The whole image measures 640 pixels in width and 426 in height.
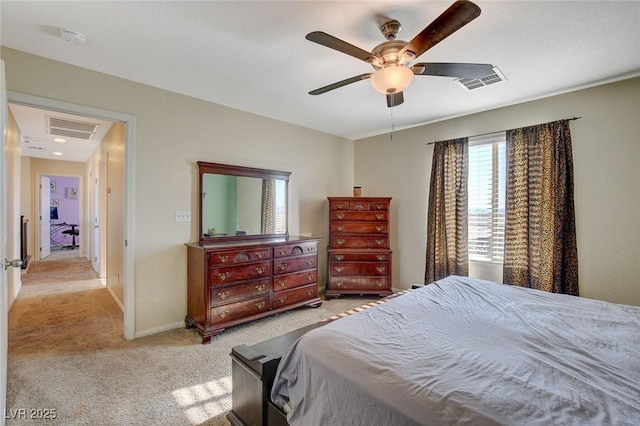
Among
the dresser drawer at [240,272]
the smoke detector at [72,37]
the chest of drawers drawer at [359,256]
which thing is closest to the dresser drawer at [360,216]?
the chest of drawers drawer at [359,256]

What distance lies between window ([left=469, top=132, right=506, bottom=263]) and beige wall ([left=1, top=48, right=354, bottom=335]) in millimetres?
2740

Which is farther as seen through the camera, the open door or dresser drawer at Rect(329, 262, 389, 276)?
the open door

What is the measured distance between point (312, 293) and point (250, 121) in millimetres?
2337

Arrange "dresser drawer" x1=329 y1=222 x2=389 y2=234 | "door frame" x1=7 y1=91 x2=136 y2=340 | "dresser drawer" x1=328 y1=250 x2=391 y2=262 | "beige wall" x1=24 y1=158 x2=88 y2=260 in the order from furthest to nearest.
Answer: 1. "beige wall" x1=24 y1=158 x2=88 y2=260
2. "dresser drawer" x1=329 y1=222 x2=389 y2=234
3. "dresser drawer" x1=328 y1=250 x2=391 y2=262
4. "door frame" x1=7 y1=91 x2=136 y2=340

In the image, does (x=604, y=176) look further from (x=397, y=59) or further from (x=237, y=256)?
(x=237, y=256)

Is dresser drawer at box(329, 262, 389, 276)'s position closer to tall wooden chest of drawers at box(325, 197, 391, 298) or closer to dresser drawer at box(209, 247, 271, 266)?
tall wooden chest of drawers at box(325, 197, 391, 298)

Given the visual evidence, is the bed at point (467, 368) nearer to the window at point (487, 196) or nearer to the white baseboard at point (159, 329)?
the window at point (487, 196)

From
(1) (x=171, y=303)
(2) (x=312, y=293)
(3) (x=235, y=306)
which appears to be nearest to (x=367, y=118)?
(2) (x=312, y=293)

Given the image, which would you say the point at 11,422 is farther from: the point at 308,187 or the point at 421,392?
the point at 308,187

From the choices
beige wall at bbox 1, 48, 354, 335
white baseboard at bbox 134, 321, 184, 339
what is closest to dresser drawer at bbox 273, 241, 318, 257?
beige wall at bbox 1, 48, 354, 335

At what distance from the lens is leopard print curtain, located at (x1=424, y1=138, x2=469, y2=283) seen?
364 cm

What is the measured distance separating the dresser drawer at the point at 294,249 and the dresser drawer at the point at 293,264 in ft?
0.19

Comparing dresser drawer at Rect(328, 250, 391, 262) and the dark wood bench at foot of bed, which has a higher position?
dresser drawer at Rect(328, 250, 391, 262)

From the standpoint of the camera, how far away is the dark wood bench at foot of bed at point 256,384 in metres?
1.43
